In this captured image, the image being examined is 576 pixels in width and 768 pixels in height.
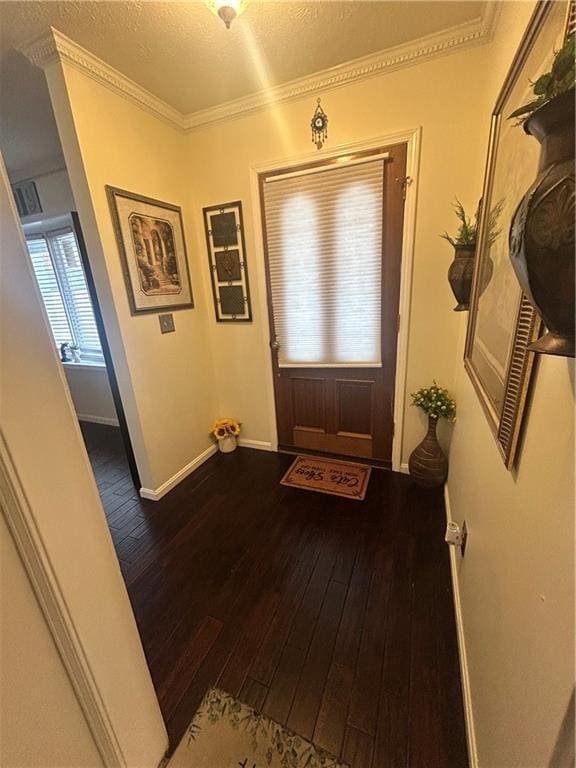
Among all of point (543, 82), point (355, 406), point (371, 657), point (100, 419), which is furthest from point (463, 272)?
point (100, 419)

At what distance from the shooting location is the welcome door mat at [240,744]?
97 cm

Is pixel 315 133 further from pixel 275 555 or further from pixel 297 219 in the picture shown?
pixel 275 555

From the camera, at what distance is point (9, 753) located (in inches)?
22.6

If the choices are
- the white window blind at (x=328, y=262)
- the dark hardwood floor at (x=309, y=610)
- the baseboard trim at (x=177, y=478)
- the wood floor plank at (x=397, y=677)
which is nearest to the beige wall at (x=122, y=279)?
the baseboard trim at (x=177, y=478)

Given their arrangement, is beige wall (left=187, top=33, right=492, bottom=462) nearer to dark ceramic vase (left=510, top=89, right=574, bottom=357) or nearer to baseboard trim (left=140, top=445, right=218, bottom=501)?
baseboard trim (left=140, top=445, right=218, bottom=501)

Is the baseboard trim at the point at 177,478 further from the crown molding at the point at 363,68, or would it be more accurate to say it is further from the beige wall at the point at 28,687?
the crown molding at the point at 363,68

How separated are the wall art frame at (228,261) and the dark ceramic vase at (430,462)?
162 cm

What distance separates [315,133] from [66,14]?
4.34 ft

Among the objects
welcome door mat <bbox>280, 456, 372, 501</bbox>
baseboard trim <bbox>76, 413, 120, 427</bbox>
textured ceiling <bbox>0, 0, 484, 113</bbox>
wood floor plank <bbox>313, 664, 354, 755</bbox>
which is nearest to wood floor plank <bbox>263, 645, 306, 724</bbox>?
wood floor plank <bbox>313, 664, 354, 755</bbox>

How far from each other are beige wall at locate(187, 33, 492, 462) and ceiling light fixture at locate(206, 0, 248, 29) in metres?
0.73

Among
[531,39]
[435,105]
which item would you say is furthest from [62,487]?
[435,105]

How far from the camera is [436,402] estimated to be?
6.68 feet

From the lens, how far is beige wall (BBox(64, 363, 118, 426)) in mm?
3426

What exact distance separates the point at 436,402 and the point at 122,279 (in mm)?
2160
